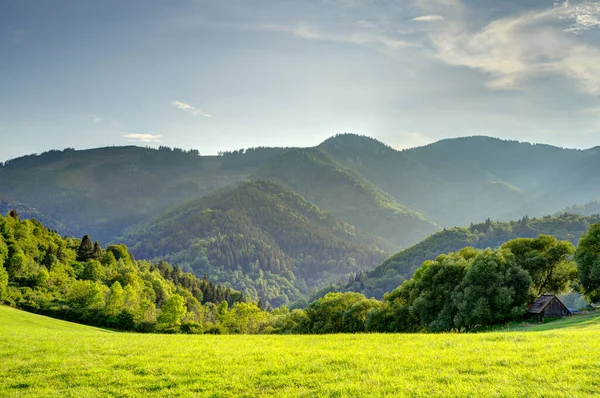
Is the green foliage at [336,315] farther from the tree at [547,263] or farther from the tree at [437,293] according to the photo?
the tree at [547,263]

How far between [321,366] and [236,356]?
18.7 feet

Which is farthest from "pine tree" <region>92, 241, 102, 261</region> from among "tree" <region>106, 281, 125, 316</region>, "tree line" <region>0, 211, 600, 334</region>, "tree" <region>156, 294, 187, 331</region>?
"tree" <region>156, 294, 187, 331</region>

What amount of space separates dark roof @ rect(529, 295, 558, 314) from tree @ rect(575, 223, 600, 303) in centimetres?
1002

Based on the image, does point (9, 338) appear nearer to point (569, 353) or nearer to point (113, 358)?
point (113, 358)

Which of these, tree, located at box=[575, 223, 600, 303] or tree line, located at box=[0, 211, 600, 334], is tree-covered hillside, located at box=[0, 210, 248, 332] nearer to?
tree line, located at box=[0, 211, 600, 334]

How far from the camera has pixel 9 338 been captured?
29.8m

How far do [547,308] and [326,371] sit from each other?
46413 millimetres

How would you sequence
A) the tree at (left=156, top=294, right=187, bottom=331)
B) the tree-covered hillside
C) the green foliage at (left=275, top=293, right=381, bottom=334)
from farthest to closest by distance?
the tree at (left=156, top=294, right=187, bottom=331), the tree-covered hillside, the green foliage at (left=275, top=293, right=381, bottom=334)

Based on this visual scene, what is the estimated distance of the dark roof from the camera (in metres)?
51.6

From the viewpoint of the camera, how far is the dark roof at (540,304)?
51644mm

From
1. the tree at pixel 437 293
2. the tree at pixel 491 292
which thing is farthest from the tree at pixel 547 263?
the tree at pixel 437 293

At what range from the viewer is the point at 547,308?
170ft

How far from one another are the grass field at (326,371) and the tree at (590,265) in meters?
43.7

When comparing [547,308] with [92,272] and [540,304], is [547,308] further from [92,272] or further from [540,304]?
[92,272]
